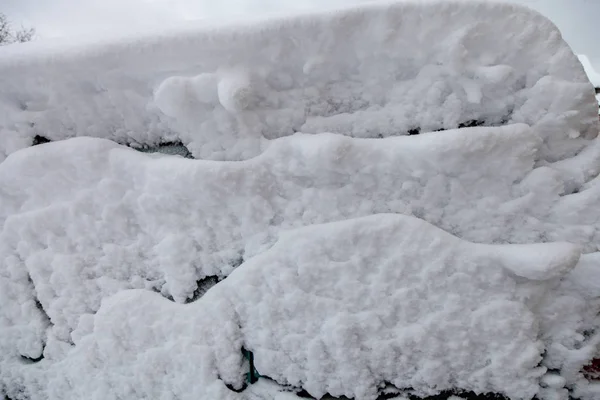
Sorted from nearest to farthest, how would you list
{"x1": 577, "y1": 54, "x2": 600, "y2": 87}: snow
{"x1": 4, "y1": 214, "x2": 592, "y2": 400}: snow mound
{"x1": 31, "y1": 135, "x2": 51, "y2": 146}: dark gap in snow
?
{"x1": 4, "y1": 214, "x2": 592, "y2": 400}: snow mound
{"x1": 31, "y1": 135, "x2": 51, "y2": 146}: dark gap in snow
{"x1": 577, "y1": 54, "x2": 600, "y2": 87}: snow

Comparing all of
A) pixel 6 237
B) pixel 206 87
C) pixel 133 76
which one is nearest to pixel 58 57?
pixel 133 76

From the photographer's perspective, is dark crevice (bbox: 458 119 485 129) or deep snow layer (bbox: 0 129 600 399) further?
dark crevice (bbox: 458 119 485 129)

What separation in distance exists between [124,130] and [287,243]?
2.45 ft

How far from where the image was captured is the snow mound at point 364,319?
4.91 feet

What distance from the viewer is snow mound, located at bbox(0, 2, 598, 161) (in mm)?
1561

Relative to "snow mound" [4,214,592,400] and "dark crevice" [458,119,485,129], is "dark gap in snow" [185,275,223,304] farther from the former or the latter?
"dark crevice" [458,119,485,129]

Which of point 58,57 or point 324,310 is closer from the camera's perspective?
point 324,310

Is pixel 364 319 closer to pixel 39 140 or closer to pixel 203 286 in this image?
pixel 203 286

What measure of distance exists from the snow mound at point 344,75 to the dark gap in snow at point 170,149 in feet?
0.09

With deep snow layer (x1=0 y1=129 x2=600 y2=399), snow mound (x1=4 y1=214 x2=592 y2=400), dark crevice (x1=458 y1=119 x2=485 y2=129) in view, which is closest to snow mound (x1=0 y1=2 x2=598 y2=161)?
dark crevice (x1=458 y1=119 x2=485 y2=129)

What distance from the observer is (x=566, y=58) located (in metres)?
1.58

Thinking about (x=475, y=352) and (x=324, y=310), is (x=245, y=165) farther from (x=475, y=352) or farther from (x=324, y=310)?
(x=475, y=352)

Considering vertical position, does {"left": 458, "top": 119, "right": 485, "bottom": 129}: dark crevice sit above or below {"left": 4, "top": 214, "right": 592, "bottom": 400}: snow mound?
above

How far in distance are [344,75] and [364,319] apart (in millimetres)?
821
